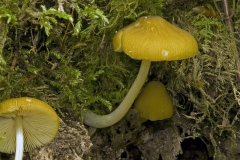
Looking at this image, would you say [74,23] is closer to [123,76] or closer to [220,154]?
[123,76]

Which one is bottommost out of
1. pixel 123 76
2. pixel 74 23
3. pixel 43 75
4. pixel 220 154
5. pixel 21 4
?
pixel 220 154

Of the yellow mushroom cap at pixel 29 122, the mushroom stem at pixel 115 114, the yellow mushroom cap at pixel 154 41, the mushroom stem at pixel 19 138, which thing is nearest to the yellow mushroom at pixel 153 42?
the yellow mushroom cap at pixel 154 41

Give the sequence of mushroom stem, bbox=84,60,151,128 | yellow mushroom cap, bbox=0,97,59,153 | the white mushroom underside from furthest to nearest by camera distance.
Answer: mushroom stem, bbox=84,60,151,128 → the white mushroom underside → yellow mushroom cap, bbox=0,97,59,153

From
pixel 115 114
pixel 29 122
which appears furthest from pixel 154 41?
pixel 29 122

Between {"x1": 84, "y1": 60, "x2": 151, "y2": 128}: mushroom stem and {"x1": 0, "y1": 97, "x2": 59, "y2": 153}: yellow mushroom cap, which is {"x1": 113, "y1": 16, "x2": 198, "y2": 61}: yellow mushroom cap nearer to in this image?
{"x1": 84, "y1": 60, "x2": 151, "y2": 128}: mushroom stem

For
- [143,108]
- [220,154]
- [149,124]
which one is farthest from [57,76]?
[220,154]

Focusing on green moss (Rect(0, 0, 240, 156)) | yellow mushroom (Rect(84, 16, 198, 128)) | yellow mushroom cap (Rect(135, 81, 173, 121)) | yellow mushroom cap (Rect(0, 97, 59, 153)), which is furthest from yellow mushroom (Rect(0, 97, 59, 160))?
yellow mushroom cap (Rect(135, 81, 173, 121))
